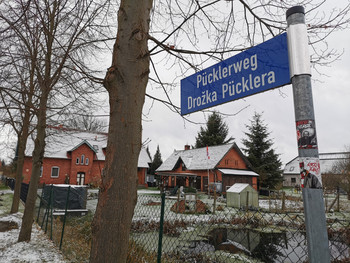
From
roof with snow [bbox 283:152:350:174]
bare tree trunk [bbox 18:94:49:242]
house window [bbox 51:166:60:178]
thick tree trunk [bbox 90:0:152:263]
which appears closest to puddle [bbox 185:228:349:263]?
bare tree trunk [bbox 18:94:49:242]

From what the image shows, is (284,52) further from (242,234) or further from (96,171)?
(96,171)

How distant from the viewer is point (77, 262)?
504 cm

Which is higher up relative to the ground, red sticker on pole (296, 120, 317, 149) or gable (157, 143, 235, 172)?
gable (157, 143, 235, 172)

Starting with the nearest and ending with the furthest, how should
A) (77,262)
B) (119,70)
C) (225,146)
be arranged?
(119,70)
(77,262)
(225,146)

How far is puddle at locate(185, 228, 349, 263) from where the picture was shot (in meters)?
6.92

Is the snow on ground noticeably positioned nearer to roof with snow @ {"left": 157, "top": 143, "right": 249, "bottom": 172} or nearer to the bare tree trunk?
the bare tree trunk

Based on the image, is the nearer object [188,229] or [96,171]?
[188,229]

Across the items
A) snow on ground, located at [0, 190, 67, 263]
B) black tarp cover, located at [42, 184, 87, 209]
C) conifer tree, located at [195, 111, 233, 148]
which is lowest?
snow on ground, located at [0, 190, 67, 263]

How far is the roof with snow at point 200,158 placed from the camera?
3284 centimetres

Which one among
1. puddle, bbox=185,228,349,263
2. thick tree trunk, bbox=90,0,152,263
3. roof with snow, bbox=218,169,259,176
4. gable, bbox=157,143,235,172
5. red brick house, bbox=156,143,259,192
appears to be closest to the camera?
thick tree trunk, bbox=90,0,152,263

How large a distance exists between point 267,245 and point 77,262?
6057 millimetres

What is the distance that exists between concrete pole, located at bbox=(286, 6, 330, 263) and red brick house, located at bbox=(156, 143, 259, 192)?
1124 inches

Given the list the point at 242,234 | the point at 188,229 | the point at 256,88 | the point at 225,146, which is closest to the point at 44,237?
the point at 188,229

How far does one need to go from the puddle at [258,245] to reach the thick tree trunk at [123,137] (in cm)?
559
